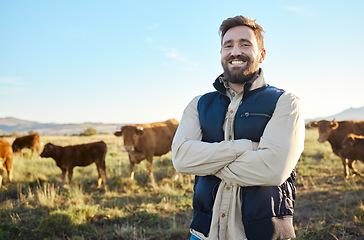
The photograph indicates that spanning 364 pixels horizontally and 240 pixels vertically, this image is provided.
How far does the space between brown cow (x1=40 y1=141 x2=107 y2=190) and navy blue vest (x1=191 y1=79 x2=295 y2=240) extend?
7.13 metres

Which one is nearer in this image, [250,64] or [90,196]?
[250,64]

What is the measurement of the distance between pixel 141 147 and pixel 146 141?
0.95 ft

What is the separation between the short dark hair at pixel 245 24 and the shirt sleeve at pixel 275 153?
0.68m

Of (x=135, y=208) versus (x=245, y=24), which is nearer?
(x=245, y=24)

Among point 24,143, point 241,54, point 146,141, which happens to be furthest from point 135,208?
point 24,143

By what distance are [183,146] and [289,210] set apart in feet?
3.19

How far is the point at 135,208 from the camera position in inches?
259

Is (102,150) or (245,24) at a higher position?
(245,24)

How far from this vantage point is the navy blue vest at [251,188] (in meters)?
1.96

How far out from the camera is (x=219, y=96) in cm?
241

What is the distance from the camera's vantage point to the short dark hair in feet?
7.63

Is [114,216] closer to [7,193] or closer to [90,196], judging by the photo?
[90,196]

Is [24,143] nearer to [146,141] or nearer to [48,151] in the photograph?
[48,151]

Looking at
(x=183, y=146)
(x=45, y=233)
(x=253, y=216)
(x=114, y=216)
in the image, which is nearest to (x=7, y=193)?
(x=45, y=233)
